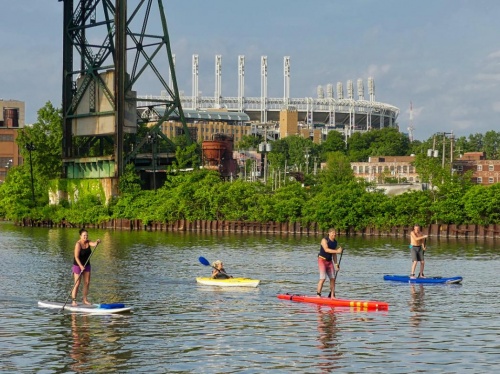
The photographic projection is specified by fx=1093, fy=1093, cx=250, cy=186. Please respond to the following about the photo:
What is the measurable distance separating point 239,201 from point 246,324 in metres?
78.0

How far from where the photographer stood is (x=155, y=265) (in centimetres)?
5784

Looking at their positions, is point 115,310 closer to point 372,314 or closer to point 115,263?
point 372,314

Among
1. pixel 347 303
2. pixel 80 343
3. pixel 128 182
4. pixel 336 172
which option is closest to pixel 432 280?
pixel 347 303

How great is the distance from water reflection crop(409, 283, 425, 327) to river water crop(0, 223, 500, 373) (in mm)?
68

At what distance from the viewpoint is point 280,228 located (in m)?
107

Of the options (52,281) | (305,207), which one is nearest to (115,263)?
(52,281)

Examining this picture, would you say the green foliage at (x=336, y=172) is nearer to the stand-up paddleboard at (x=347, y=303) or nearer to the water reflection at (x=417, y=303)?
the water reflection at (x=417, y=303)

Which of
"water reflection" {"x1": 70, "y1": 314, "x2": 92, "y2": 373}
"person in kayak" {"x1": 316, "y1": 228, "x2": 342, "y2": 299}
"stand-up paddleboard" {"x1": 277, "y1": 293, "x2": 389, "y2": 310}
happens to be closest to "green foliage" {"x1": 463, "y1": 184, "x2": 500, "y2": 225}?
"stand-up paddleboard" {"x1": 277, "y1": 293, "x2": 389, "y2": 310}

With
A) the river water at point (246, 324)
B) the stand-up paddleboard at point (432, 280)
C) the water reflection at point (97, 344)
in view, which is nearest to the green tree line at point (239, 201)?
the river water at point (246, 324)

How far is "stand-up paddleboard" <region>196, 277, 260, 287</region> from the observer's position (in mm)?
43625

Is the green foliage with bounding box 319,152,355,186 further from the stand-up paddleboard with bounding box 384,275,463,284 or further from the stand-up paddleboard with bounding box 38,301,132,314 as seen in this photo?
the stand-up paddleboard with bounding box 38,301,132,314

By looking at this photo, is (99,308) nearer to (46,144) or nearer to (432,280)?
(432,280)

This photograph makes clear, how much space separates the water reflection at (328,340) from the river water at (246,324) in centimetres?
3

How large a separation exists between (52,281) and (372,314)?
17751 millimetres
